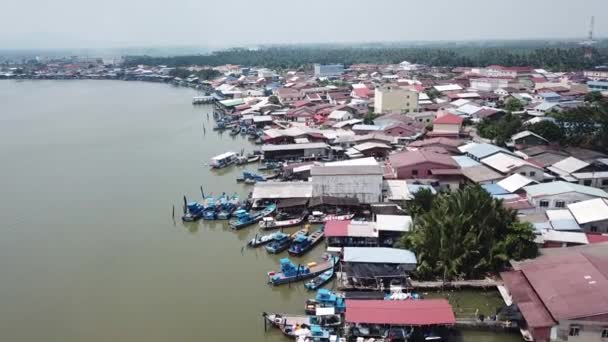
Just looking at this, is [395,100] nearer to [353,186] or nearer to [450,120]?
[450,120]

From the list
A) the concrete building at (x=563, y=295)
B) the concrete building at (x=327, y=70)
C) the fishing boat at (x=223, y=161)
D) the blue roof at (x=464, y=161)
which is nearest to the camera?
the concrete building at (x=563, y=295)

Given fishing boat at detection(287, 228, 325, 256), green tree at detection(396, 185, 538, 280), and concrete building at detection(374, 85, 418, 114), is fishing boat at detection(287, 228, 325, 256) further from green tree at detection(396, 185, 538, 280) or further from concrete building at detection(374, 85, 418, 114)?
concrete building at detection(374, 85, 418, 114)

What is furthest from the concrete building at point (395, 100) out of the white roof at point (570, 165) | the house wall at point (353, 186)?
the house wall at point (353, 186)

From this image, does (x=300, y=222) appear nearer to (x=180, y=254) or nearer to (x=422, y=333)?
(x=180, y=254)

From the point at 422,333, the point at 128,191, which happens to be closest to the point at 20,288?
the point at 128,191

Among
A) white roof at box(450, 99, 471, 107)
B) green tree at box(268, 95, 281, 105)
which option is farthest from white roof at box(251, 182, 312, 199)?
green tree at box(268, 95, 281, 105)

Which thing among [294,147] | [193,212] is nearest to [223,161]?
[294,147]

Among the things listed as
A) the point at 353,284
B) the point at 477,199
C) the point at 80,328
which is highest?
the point at 477,199

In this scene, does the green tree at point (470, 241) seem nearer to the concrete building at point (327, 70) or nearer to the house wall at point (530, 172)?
the house wall at point (530, 172)
